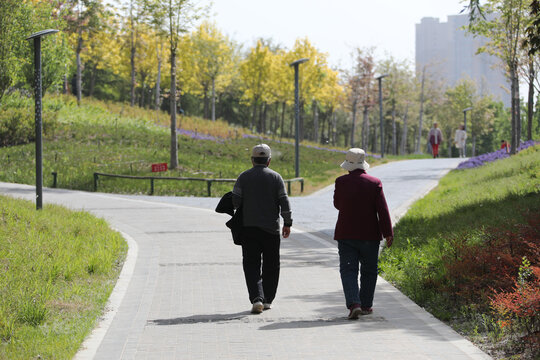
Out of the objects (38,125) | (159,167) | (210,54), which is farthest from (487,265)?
(210,54)

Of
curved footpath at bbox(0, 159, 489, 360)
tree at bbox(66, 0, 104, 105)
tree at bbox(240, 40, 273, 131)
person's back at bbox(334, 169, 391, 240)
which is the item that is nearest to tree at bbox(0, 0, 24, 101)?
curved footpath at bbox(0, 159, 489, 360)

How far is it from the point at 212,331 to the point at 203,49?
58.7 metres

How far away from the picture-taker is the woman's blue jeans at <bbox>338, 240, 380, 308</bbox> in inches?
309

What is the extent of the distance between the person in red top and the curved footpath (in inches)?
12.8

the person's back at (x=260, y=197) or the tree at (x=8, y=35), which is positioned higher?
the tree at (x=8, y=35)

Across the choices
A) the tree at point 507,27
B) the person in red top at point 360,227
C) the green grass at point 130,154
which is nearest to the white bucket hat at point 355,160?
the person in red top at point 360,227

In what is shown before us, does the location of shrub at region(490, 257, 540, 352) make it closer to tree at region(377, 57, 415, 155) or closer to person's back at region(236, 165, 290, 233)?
person's back at region(236, 165, 290, 233)

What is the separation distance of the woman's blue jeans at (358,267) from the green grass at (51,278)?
251 cm

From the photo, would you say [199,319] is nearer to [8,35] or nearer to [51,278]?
[51,278]

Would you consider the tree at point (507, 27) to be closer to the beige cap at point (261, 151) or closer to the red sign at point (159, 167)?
the red sign at point (159, 167)

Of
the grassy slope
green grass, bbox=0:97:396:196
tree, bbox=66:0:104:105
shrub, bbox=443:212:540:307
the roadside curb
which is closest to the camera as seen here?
the roadside curb

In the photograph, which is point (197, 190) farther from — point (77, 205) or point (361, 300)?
point (361, 300)

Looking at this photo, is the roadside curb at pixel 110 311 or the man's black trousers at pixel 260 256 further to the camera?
the man's black trousers at pixel 260 256

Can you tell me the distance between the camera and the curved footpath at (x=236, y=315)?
21.1ft
